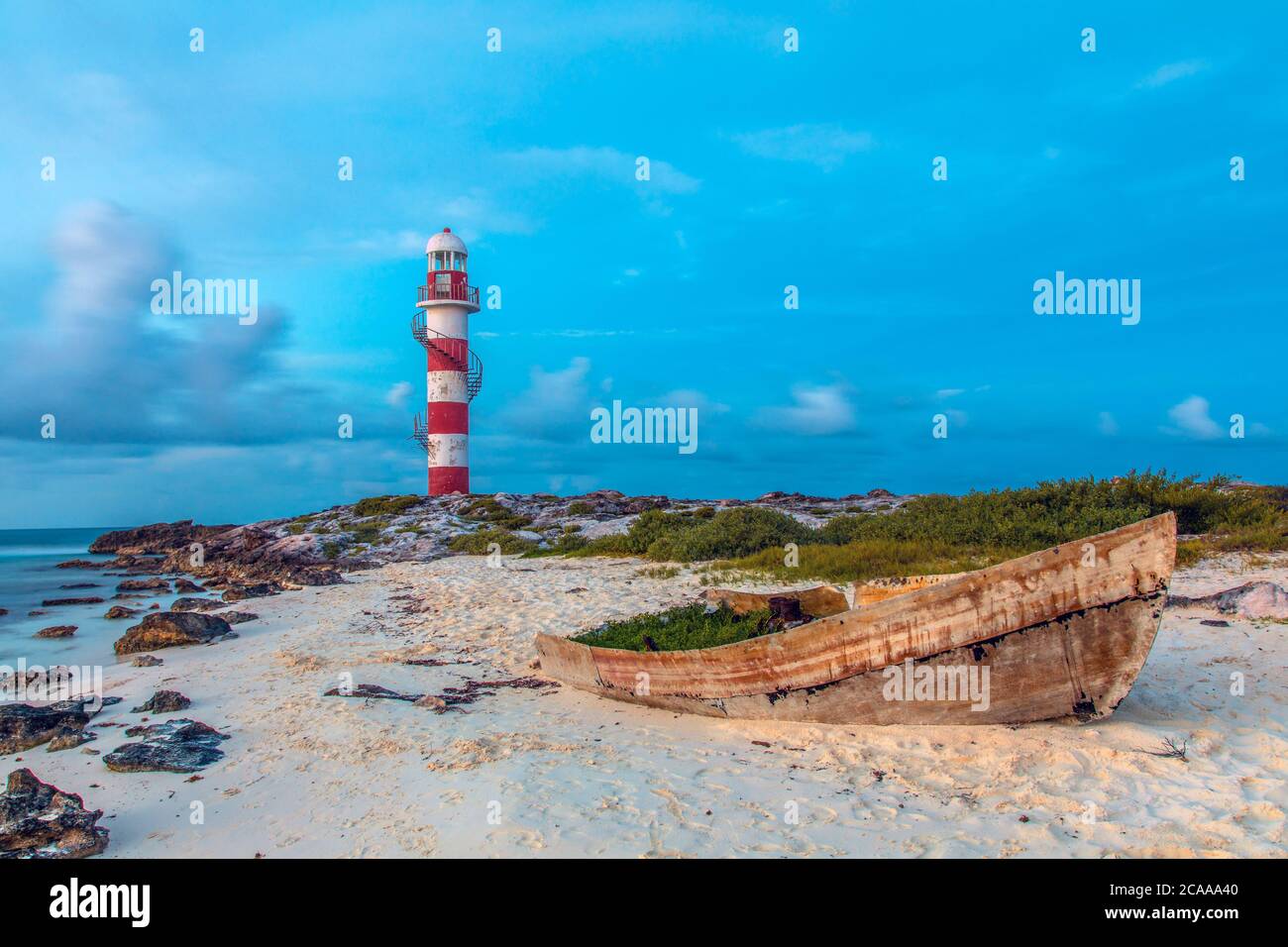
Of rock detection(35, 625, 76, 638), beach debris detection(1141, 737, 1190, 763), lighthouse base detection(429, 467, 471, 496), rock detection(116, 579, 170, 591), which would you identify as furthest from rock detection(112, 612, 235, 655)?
lighthouse base detection(429, 467, 471, 496)

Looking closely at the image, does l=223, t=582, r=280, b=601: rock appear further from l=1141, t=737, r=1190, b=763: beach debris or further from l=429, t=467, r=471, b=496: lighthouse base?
l=429, t=467, r=471, b=496: lighthouse base

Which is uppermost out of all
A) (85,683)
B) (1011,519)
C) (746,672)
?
(1011,519)

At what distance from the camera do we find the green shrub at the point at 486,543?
24.4 m

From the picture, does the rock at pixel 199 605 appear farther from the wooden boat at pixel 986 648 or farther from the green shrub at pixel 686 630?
the wooden boat at pixel 986 648

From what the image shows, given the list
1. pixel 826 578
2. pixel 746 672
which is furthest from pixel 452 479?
pixel 746 672

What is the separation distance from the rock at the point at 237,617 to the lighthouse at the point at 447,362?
2166 centimetres

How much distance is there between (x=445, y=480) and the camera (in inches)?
1427

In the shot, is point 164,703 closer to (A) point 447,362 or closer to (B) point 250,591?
(B) point 250,591

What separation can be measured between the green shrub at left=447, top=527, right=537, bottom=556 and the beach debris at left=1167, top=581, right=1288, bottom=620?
17459mm

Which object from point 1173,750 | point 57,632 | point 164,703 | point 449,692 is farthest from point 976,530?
point 57,632

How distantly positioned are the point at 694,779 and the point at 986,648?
2.49m
